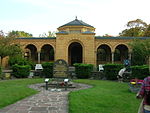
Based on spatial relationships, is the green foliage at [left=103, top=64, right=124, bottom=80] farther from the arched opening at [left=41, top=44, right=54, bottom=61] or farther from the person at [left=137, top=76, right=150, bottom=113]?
the arched opening at [left=41, top=44, right=54, bottom=61]

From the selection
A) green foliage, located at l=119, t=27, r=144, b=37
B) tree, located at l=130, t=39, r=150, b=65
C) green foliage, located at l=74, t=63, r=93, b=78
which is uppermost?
green foliage, located at l=119, t=27, r=144, b=37

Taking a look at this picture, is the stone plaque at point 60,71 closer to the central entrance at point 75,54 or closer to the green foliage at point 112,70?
the green foliage at point 112,70

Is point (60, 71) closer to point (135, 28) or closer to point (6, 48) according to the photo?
point (6, 48)

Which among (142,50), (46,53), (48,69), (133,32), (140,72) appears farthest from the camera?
(133,32)

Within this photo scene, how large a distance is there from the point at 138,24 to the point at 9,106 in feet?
138

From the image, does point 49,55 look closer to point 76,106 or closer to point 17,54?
point 17,54

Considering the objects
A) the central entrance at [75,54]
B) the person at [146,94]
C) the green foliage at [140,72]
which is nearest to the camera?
the person at [146,94]

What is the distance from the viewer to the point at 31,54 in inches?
1320

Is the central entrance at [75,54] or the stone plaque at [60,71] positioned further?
the central entrance at [75,54]

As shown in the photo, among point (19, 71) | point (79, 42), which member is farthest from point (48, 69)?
point (79, 42)

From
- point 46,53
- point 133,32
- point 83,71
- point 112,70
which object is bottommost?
point 83,71

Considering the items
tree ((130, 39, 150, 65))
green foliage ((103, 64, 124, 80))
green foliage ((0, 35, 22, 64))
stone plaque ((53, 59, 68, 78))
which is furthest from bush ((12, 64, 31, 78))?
tree ((130, 39, 150, 65))

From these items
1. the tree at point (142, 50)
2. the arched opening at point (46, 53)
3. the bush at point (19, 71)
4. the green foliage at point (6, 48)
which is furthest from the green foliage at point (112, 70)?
the arched opening at point (46, 53)

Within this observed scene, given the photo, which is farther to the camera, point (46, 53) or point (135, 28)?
point (135, 28)
